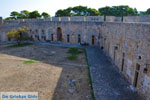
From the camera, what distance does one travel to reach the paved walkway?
663cm

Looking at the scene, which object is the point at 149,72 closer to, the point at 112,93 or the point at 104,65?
the point at 112,93

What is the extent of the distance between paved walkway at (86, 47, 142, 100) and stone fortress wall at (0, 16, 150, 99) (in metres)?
0.52

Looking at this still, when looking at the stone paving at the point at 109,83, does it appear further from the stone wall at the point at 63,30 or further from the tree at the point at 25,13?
the tree at the point at 25,13

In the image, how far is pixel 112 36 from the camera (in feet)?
40.7

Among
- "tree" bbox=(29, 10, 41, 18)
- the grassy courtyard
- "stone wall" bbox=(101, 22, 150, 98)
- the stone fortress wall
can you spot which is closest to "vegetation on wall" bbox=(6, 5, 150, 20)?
"tree" bbox=(29, 10, 41, 18)

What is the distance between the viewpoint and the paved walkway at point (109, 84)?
21.8ft

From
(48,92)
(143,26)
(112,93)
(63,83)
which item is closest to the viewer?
(143,26)

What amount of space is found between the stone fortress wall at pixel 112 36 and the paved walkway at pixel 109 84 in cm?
52

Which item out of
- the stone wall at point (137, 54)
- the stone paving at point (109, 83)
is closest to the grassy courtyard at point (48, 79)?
the stone paving at point (109, 83)

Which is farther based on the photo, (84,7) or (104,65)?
(84,7)

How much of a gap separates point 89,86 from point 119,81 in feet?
7.41

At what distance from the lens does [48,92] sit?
291 inches

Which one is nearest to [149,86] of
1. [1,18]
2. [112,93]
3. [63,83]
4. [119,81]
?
[112,93]

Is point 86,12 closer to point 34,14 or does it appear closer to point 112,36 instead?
point 34,14
